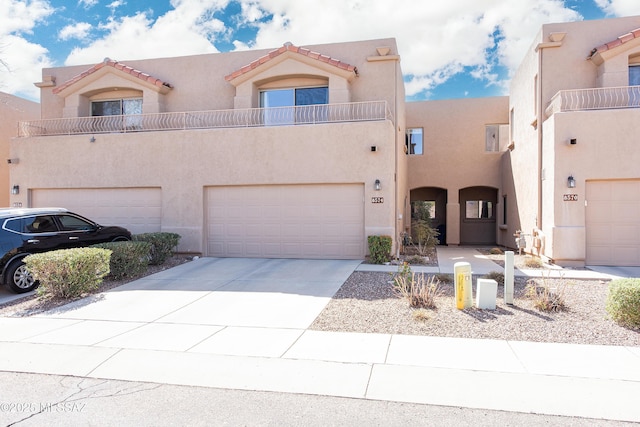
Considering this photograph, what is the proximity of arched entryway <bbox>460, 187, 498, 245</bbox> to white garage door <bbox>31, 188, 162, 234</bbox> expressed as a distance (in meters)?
14.4

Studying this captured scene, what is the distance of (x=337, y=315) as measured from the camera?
271 inches

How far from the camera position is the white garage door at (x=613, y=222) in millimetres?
11445

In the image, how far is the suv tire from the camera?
881 centimetres

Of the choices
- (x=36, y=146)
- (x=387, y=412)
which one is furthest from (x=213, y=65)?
(x=387, y=412)

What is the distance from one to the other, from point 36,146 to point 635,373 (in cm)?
1758

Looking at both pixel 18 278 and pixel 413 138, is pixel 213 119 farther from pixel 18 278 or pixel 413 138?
pixel 413 138

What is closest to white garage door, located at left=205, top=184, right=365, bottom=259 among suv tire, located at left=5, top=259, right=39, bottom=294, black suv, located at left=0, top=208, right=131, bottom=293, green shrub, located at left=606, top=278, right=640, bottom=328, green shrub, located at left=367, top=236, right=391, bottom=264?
green shrub, located at left=367, top=236, right=391, bottom=264

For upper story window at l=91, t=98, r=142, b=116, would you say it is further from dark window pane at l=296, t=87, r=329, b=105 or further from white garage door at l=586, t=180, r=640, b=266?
white garage door at l=586, t=180, r=640, b=266

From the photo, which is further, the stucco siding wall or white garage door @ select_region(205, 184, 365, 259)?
white garage door @ select_region(205, 184, 365, 259)

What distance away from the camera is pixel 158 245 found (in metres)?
11.9

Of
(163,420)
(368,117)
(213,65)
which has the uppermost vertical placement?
(213,65)

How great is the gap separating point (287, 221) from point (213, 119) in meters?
4.81

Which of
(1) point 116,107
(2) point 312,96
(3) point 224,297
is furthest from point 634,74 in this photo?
(1) point 116,107

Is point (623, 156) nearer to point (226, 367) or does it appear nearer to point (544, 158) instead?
point (544, 158)
